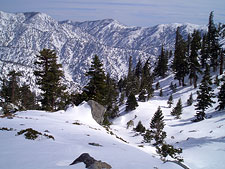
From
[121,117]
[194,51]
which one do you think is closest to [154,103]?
[121,117]

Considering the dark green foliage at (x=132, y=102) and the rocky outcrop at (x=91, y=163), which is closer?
the rocky outcrop at (x=91, y=163)

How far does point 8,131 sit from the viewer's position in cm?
924

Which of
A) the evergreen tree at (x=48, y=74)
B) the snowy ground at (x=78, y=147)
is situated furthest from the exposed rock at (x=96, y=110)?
the evergreen tree at (x=48, y=74)

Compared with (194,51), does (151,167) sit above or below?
below

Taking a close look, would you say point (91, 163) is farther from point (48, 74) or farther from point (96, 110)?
point (48, 74)

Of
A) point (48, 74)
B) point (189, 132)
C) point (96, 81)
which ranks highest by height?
point (48, 74)

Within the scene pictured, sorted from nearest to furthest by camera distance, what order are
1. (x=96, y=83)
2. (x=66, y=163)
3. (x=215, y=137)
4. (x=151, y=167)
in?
1. (x=66, y=163)
2. (x=151, y=167)
3. (x=215, y=137)
4. (x=96, y=83)

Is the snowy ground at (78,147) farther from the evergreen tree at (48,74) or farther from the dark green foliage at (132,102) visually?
the dark green foliage at (132,102)

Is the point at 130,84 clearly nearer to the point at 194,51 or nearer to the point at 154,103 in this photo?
the point at 154,103

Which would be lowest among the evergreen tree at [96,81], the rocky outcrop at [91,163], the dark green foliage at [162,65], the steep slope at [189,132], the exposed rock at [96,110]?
the steep slope at [189,132]

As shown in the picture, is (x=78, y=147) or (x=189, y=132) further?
(x=189, y=132)

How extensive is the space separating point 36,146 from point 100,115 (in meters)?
14.4

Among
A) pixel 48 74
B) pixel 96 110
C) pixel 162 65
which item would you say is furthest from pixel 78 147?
pixel 162 65

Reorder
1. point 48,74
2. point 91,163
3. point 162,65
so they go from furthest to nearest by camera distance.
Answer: point 162,65 → point 48,74 → point 91,163
